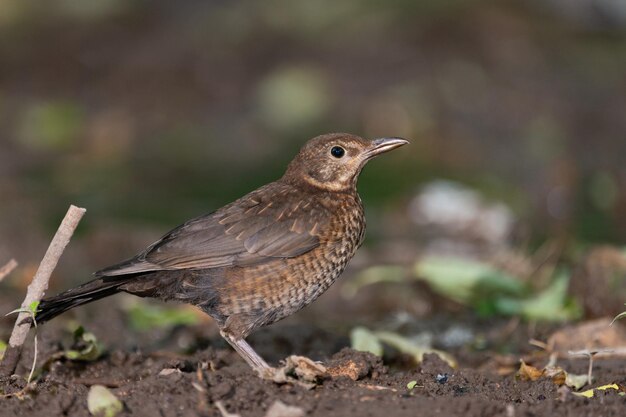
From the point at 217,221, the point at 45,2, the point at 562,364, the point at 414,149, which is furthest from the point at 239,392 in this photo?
the point at 45,2

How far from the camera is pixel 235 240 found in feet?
20.3

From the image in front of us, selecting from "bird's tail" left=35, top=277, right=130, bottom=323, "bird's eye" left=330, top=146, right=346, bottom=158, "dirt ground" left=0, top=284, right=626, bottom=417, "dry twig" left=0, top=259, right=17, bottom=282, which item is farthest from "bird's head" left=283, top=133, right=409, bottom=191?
"dry twig" left=0, top=259, right=17, bottom=282

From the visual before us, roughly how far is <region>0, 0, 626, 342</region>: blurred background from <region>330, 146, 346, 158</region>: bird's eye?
10.5ft

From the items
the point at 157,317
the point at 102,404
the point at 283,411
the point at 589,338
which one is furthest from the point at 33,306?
the point at 589,338

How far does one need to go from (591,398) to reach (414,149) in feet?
28.7

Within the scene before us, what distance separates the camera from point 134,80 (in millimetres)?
15297

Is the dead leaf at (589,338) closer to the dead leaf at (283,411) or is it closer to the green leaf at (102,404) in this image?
the dead leaf at (283,411)

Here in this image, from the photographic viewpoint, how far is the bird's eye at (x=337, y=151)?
6.87 meters

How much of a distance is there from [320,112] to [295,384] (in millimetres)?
9686

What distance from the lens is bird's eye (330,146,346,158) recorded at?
687 cm

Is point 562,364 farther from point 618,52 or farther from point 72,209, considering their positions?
point 618,52

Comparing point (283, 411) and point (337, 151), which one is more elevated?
point (337, 151)

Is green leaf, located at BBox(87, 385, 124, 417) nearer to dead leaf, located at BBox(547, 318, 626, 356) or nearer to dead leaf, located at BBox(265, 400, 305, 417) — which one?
dead leaf, located at BBox(265, 400, 305, 417)

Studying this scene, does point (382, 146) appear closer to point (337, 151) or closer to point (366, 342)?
point (337, 151)
